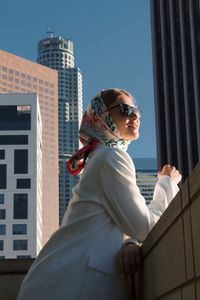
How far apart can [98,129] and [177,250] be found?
0.93 m

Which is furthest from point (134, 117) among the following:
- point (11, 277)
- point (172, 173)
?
point (11, 277)

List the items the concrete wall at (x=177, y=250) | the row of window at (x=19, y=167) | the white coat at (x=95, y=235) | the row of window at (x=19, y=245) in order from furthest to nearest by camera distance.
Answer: the row of window at (x=19, y=167) → the row of window at (x=19, y=245) → the white coat at (x=95, y=235) → the concrete wall at (x=177, y=250)

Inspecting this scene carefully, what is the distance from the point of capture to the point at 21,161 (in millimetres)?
97438

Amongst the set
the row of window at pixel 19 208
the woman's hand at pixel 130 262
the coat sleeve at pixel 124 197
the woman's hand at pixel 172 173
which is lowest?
the woman's hand at pixel 130 262

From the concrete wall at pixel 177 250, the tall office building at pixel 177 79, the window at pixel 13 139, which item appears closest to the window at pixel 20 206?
Answer: the window at pixel 13 139

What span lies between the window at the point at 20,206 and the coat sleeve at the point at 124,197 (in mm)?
94440

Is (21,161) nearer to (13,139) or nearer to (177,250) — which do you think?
(13,139)

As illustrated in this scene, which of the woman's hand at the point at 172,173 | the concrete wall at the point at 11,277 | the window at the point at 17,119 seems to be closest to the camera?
the woman's hand at the point at 172,173

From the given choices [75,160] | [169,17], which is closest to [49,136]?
[169,17]

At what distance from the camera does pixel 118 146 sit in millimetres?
2832

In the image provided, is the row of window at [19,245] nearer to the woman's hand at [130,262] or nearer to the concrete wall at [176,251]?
the woman's hand at [130,262]

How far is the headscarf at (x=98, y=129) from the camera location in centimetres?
286

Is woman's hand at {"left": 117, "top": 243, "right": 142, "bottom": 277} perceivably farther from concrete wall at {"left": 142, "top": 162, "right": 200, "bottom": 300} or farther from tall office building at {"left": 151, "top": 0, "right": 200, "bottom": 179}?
tall office building at {"left": 151, "top": 0, "right": 200, "bottom": 179}

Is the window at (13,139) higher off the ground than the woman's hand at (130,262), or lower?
higher
